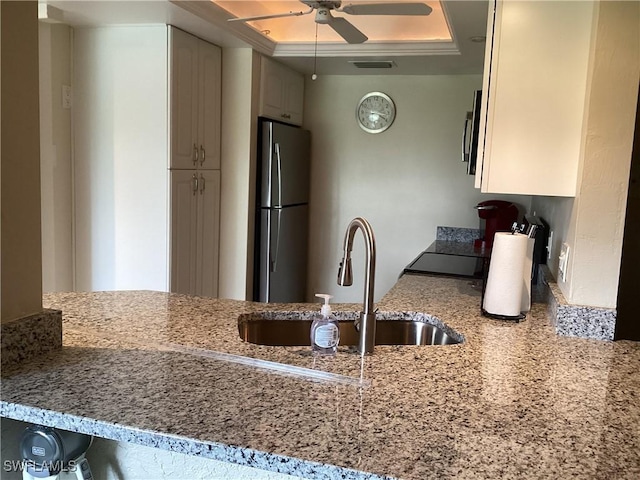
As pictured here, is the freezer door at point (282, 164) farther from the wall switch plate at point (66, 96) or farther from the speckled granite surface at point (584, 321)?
the speckled granite surface at point (584, 321)

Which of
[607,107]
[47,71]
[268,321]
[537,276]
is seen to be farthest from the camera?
[47,71]

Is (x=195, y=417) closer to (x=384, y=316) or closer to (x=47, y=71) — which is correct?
(x=384, y=316)

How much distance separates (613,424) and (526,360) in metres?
0.37

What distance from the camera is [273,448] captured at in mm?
909

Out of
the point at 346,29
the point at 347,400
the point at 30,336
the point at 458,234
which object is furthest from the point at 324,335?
the point at 458,234

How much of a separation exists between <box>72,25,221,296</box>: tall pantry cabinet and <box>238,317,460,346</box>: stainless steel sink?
183 centimetres

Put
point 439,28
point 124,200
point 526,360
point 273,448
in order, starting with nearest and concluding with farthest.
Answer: point 273,448 < point 526,360 < point 124,200 < point 439,28

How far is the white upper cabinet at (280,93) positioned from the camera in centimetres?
407

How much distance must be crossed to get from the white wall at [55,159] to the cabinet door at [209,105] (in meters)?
0.79

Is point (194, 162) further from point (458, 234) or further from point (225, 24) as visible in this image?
point (458, 234)

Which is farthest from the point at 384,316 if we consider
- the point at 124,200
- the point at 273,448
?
the point at 124,200

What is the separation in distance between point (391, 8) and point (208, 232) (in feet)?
6.41

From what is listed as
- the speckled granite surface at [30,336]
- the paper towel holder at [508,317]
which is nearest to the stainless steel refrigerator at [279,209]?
the paper towel holder at [508,317]

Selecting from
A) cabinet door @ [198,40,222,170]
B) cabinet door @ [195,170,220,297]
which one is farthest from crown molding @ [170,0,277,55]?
cabinet door @ [195,170,220,297]
